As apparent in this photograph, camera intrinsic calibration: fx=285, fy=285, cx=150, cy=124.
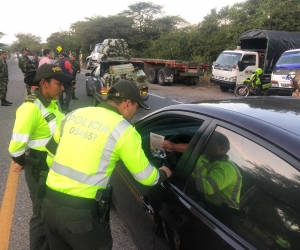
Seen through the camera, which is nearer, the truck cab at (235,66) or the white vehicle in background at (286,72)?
the white vehicle in background at (286,72)

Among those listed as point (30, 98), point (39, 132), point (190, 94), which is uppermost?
point (30, 98)

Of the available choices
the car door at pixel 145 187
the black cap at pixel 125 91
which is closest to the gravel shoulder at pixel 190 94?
the car door at pixel 145 187

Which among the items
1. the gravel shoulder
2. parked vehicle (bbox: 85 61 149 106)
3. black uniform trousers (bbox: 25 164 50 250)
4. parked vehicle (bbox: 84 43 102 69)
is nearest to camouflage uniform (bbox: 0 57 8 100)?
parked vehicle (bbox: 85 61 149 106)

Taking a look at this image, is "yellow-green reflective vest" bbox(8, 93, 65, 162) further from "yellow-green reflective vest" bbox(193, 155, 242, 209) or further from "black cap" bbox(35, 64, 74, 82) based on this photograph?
"yellow-green reflective vest" bbox(193, 155, 242, 209)

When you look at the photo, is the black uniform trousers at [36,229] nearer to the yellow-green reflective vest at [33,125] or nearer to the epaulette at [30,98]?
the yellow-green reflective vest at [33,125]

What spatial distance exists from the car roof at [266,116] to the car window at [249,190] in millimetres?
71

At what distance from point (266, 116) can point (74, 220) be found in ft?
3.95

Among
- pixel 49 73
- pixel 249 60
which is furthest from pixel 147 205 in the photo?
pixel 249 60

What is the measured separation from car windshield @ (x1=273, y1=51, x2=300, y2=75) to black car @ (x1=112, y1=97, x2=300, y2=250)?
31.7 feet

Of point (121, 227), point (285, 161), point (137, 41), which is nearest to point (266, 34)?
point (121, 227)

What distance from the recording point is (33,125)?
218cm

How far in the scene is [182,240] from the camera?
5.48ft

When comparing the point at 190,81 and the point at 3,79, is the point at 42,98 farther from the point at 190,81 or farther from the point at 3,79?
the point at 190,81

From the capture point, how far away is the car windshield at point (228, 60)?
44.5 feet
